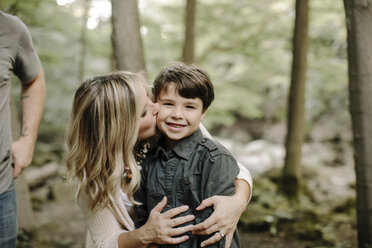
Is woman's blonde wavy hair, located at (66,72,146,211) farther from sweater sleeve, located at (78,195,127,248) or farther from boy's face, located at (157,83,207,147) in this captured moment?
boy's face, located at (157,83,207,147)

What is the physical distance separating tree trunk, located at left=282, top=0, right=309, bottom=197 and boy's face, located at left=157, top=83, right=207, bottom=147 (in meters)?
5.04

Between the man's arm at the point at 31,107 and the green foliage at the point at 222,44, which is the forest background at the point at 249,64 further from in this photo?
the man's arm at the point at 31,107

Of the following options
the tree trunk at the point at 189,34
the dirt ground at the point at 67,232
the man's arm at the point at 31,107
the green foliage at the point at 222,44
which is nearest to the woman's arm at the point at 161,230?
the man's arm at the point at 31,107

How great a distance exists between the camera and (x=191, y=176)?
176 centimetres

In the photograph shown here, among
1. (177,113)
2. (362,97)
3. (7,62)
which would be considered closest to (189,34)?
(362,97)

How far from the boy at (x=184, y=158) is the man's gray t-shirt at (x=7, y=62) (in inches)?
34.2

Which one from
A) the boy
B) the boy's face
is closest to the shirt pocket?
the boy

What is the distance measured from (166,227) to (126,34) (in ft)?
7.07

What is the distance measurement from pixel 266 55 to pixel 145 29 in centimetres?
358

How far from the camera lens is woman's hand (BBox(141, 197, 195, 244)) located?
1.63m

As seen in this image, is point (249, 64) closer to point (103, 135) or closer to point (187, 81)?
point (187, 81)

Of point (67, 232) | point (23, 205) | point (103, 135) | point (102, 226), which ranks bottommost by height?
point (67, 232)

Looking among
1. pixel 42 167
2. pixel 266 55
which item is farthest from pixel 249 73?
pixel 42 167

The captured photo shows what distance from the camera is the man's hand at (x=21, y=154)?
83.4 inches
